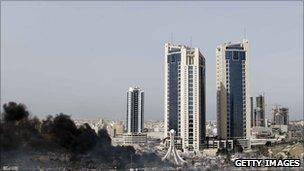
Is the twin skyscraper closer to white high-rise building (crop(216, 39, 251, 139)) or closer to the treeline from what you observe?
white high-rise building (crop(216, 39, 251, 139))

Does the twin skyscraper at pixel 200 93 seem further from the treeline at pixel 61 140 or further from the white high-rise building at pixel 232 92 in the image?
the treeline at pixel 61 140

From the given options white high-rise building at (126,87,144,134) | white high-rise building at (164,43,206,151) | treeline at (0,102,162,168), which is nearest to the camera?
treeline at (0,102,162,168)

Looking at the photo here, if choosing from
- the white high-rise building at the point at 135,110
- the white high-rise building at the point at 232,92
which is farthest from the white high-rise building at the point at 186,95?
the white high-rise building at the point at 135,110

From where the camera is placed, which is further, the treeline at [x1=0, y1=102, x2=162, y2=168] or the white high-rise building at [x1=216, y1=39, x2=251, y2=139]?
the white high-rise building at [x1=216, y1=39, x2=251, y2=139]

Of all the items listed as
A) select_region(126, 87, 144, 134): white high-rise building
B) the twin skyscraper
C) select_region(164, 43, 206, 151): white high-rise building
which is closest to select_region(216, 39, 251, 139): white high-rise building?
the twin skyscraper

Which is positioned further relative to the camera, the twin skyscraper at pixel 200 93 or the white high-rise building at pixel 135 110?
the white high-rise building at pixel 135 110

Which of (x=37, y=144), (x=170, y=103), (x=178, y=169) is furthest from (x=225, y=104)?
(x=37, y=144)

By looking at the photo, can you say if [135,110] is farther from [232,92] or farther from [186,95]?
[186,95]
